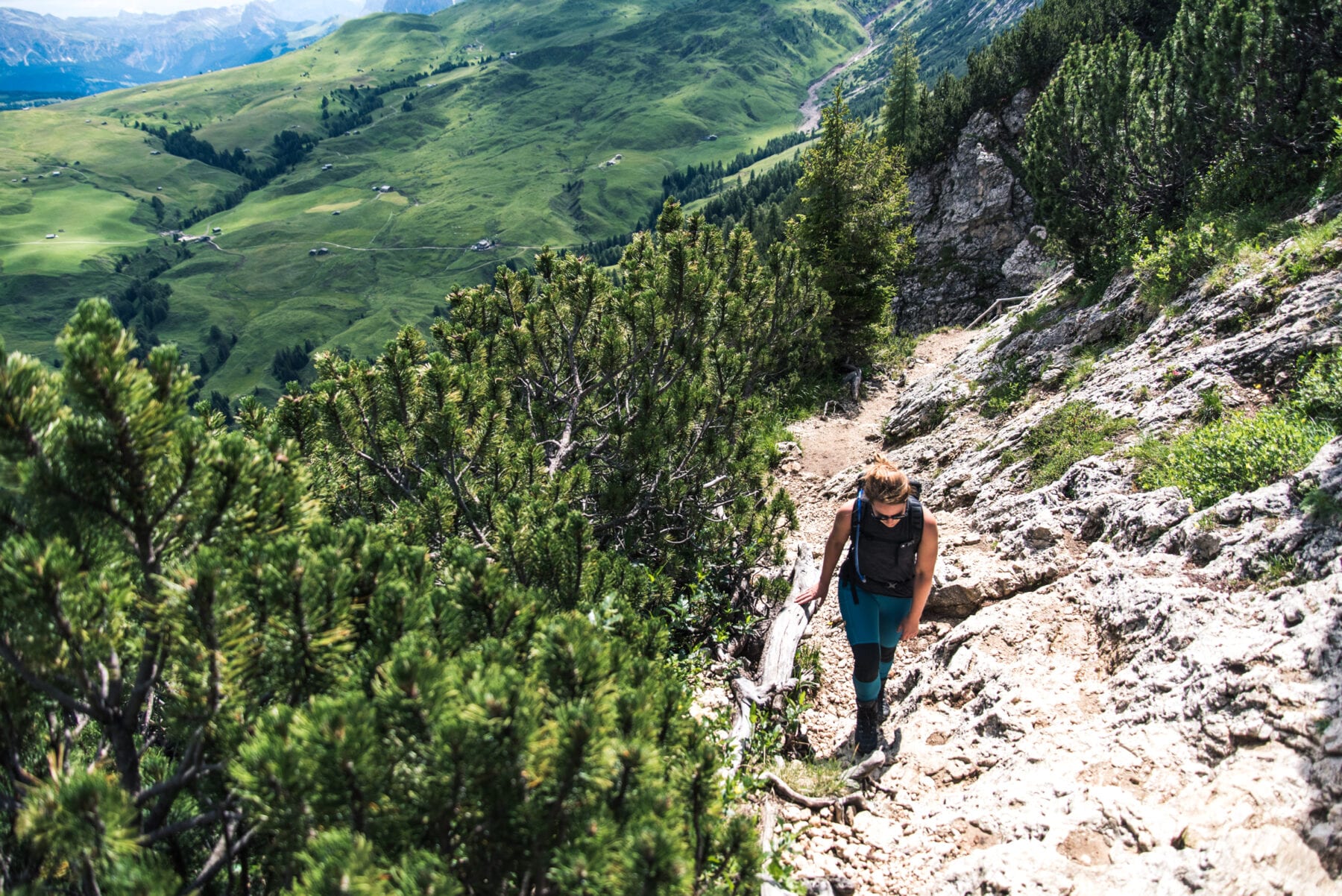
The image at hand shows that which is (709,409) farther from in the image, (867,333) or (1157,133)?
(867,333)

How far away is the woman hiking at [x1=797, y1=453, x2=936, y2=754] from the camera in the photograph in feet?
17.7

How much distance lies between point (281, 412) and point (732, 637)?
5.84 metres

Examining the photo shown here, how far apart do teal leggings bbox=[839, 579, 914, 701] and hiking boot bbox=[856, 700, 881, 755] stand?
8 centimetres

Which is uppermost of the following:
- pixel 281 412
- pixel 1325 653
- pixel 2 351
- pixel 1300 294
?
pixel 2 351

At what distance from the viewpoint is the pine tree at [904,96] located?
4469cm

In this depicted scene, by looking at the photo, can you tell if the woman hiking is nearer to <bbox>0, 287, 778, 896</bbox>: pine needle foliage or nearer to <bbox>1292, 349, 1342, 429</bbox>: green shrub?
<bbox>0, 287, 778, 896</bbox>: pine needle foliage

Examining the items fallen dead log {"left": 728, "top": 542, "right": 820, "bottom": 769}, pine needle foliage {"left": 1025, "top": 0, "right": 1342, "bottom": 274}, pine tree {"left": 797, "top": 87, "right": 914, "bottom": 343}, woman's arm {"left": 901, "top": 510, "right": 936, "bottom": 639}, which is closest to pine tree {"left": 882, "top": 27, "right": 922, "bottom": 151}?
pine tree {"left": 797, "top": 87, "right": 914, "bottom": 343}

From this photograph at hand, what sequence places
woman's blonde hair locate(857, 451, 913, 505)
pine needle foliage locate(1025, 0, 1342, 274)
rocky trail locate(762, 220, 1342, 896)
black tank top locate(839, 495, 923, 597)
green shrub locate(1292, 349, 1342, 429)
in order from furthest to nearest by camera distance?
pine needle foliage locate(1025, 0, 1342, 274) → green shrub locate(1292, 349, 1342, 429) → black tank top locate(839, 495, 923, 597) → woman's blonde hair locate(857, 451, 913, 505) → rocky trail locate(762, 220, 1342, 896)

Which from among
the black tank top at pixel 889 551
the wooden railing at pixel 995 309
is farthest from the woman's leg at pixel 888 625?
the wooden railing at pixel 995 309

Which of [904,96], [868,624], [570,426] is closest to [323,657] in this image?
[868,624]

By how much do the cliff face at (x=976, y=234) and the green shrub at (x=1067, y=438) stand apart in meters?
23.4

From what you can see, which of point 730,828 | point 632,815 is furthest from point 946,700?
point 632,815

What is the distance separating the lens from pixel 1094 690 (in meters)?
5.13

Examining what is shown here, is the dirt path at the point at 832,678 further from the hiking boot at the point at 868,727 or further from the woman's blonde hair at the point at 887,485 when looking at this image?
the woman's blonde hair at the point at 887,485
